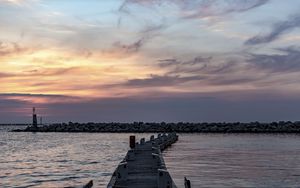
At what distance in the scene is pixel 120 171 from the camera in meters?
17.3

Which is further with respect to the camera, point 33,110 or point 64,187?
point 33,110

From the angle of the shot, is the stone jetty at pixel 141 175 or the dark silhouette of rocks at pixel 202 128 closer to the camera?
the stone jetty at pixel 141 175

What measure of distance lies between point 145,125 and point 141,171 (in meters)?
79.3

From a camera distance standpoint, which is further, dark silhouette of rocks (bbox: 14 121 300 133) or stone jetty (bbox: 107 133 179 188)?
dark silhouette of rocks (bbox: 14 121 300 133)

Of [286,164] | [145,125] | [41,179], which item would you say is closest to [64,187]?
[41,179]

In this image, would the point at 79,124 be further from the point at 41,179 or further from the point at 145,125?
the point at 41,179

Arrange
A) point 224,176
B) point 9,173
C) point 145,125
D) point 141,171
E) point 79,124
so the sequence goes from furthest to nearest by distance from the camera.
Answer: point 79,124 < point 145,125 < point 9,173 < point 224,176 < point 141,171

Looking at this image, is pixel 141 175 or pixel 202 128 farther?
pixel 202 128

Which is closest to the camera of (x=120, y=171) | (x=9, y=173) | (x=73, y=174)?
(x=120, y=171)

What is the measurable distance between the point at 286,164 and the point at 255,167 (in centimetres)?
278

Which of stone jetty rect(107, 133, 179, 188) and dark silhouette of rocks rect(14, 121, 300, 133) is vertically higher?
dark silhouette of rocks rect(14, 121, 300, 133)

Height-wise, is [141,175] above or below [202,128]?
below

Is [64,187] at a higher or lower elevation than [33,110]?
lower

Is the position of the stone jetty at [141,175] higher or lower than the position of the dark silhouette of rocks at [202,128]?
lower
